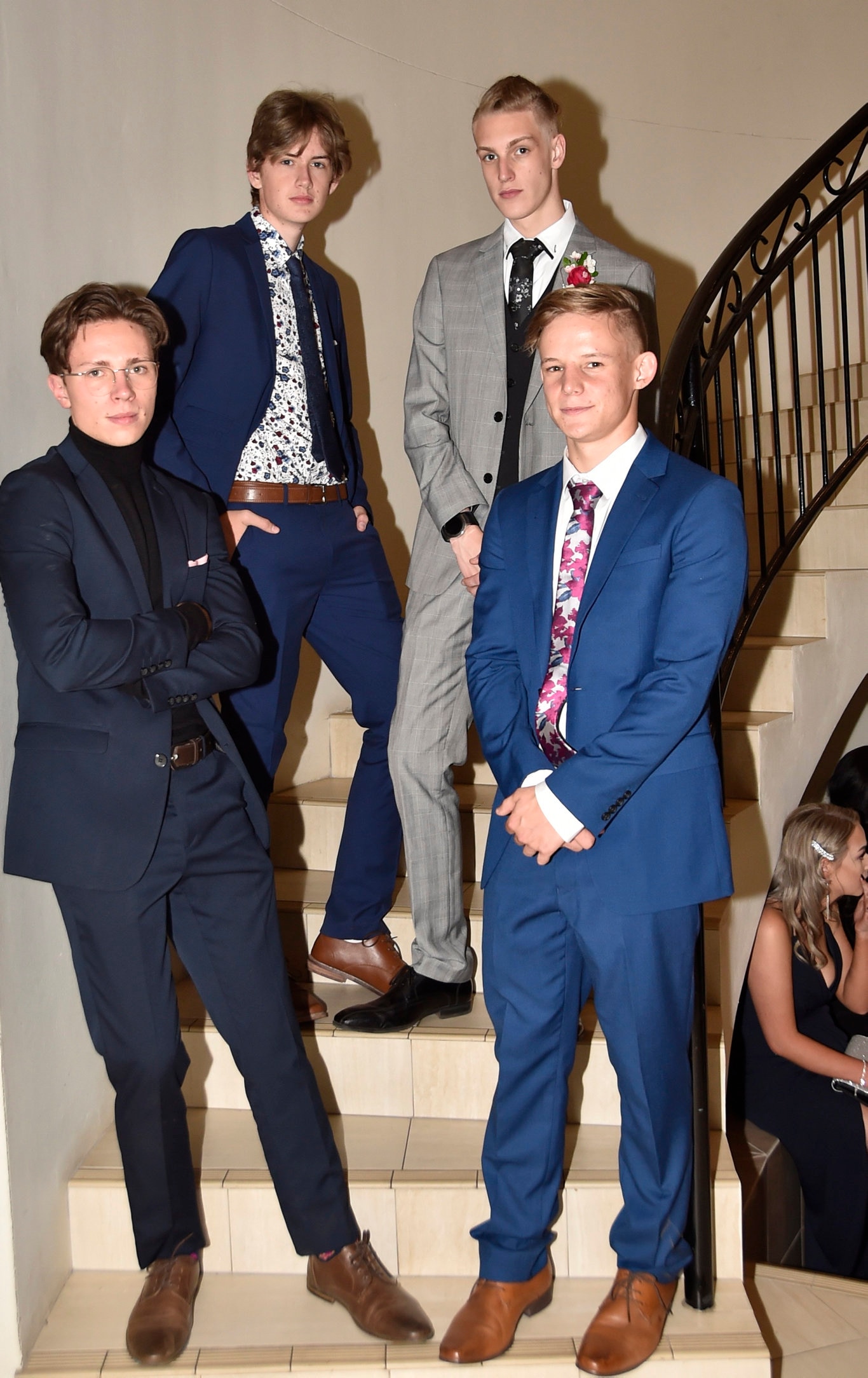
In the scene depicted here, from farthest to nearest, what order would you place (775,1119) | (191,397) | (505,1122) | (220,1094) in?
(775,1119) < (220,1094) < (191,397) < (505,1122)

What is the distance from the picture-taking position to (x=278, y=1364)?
2082 mm

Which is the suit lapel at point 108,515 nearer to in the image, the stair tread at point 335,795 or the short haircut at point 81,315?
the short haircut at point 81,315

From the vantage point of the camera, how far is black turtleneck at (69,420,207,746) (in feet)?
6.41

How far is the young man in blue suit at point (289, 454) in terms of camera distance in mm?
2449

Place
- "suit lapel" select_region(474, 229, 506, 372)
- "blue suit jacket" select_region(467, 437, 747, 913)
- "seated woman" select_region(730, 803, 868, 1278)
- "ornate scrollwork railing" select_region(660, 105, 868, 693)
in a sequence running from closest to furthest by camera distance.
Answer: "blue suit jacket" select_region(467, 437, 747, 913)
"suit lapel" select_region(474, 229, 506, 372)
"ornate scrollwork railing" select_region(660, 105, 868, 693)
"seated woman" select_region(730, 803, 868, 1278)

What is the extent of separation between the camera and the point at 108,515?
1954 millimetres

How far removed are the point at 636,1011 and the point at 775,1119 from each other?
178 centimetres

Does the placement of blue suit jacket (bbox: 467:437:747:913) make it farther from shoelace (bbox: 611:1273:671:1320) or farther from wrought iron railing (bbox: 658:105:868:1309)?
shoelace (bbox: 611:1273:671:1320)

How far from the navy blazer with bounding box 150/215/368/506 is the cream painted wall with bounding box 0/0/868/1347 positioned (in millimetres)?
230

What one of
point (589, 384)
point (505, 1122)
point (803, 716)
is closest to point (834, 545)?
point (803, 716)

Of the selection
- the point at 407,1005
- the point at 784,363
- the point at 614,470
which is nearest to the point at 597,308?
the point at 614,470

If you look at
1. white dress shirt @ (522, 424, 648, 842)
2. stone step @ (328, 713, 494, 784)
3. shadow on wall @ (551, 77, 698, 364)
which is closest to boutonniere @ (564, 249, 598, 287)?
white dress shirt @ (522, 424, 648, 842)

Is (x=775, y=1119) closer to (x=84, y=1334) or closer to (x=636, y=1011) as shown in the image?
(x=636, y=1011)

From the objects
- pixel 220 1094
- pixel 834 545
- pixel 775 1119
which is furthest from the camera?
pixel 834 545
